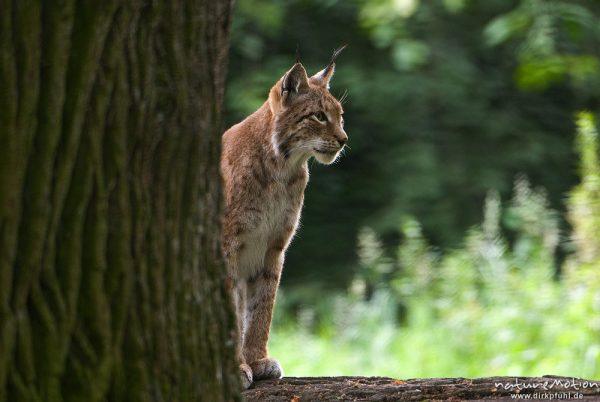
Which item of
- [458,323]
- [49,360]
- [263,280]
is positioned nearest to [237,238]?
[263,280]

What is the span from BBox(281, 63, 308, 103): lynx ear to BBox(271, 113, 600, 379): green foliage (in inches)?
61.9

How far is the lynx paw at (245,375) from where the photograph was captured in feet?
13.6

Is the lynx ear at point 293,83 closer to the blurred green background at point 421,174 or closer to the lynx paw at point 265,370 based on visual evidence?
the lynx paw at point 265,370

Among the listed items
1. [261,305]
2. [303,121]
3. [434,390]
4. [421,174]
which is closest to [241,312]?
[261,305]

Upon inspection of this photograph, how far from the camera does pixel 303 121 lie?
4.70m

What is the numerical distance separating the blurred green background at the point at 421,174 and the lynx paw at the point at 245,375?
7.41 feet

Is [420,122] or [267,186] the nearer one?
[267,186]

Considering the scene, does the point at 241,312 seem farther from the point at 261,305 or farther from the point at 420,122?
the point at 420,122

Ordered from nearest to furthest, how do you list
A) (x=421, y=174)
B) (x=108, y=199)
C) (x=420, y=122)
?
(x=108, y=199)
(x=421, y=174)
(x=420, y=122)

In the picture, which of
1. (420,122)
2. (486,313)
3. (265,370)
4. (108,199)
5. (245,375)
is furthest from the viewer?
(420,122)

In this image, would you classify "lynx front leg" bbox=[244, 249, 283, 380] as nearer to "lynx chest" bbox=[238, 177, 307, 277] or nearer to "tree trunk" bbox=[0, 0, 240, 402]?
"lynx chest" bbox=[238, 177, 307, 277]

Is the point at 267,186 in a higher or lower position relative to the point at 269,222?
higher

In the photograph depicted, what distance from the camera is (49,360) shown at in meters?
2.51

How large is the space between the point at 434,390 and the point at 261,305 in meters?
1.20
